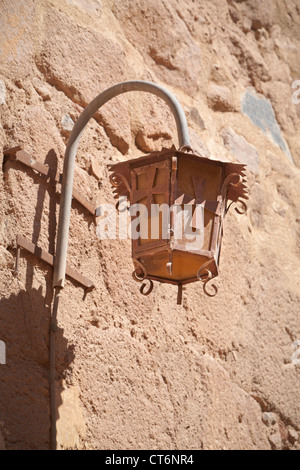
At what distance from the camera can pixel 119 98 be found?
113 inches

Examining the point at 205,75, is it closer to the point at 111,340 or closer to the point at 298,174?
the point at 298,174

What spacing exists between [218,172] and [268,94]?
1592mm

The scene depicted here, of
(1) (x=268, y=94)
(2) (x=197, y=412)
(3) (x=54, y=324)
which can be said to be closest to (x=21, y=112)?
(3) (x=54, y=324)

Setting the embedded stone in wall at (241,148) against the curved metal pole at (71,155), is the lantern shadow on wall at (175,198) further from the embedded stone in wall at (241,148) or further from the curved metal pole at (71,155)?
the embedded stone in wall at (241,148)

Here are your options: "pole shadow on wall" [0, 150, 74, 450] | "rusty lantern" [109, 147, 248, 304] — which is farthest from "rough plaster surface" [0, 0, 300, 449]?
"rusty lantern" [109, 147, 248, 304]

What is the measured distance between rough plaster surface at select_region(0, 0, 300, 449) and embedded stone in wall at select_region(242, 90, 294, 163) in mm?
36

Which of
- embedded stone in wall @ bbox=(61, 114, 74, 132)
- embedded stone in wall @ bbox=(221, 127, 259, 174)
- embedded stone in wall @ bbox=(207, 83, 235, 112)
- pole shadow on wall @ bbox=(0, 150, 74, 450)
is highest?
embedded stone in wall @ bbox=(207, 83, 235, 112)

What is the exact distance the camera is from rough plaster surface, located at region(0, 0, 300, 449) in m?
2.25

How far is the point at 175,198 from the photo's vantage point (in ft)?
7.04

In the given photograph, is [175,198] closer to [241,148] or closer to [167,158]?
[167,158]

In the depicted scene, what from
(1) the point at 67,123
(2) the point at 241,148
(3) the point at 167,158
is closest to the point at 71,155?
Result: (1) the point at 67,123

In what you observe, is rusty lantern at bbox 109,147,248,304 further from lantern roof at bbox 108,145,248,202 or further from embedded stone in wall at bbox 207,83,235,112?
embedded stone in wall at bbox 207,83,235,112

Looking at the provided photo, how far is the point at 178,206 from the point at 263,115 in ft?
5.37

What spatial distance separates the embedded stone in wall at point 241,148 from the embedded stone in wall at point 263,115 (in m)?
0.18
